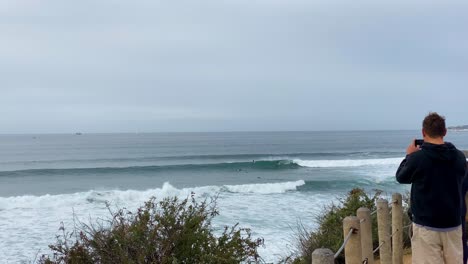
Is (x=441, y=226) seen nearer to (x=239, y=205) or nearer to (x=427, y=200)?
(x=427, y=200)

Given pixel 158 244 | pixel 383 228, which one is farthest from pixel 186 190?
pixel 383 228

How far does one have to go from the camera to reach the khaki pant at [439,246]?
354cm

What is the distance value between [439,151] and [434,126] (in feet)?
0.63

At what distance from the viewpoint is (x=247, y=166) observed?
1494 inches

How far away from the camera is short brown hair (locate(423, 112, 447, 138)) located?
3.38 meters

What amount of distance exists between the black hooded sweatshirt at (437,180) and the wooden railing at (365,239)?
19.0 inches

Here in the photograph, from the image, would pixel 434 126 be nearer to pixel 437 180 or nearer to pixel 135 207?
pixel 437 180

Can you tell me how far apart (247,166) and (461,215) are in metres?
34.4

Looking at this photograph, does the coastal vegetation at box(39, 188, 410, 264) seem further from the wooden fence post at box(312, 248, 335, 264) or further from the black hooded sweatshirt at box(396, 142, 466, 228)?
the wooden fence post at box(312, 248, 335, 264)

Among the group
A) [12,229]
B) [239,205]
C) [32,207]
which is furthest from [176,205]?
[32,207]

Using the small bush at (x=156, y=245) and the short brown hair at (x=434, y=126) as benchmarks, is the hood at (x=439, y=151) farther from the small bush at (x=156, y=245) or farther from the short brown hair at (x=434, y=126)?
the small bush at (x=156, y=245)

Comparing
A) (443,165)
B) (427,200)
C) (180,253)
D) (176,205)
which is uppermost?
(443,165)

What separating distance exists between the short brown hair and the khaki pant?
0.77m

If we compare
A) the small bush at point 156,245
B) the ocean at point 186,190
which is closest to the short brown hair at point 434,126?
the small bush at point 156,245
